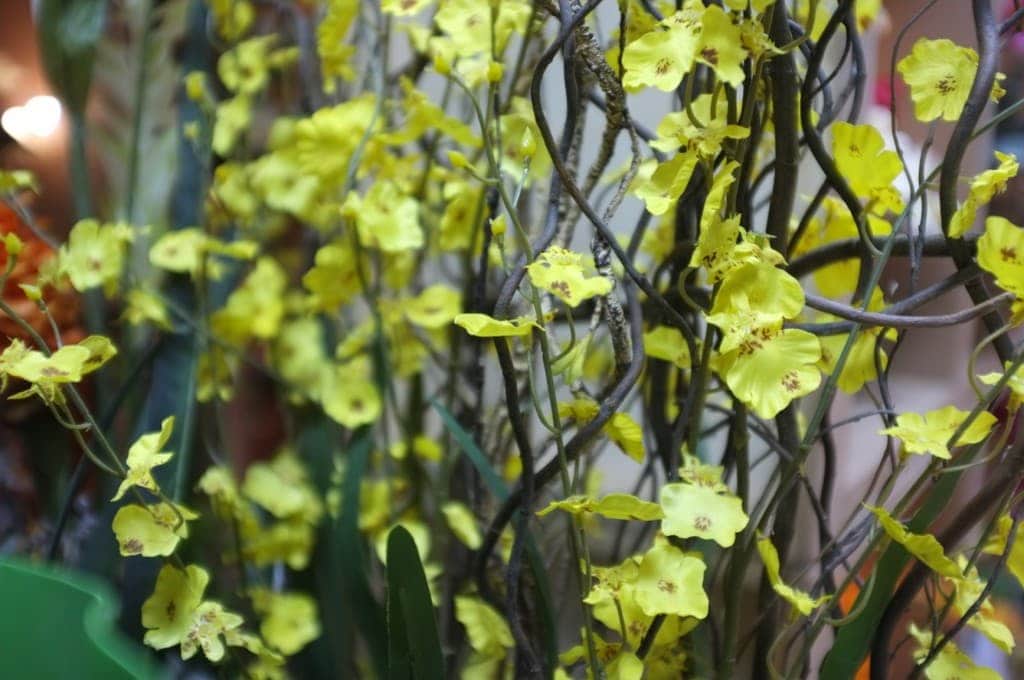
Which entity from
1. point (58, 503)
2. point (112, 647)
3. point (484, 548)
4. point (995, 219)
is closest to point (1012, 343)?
point (995, 219)

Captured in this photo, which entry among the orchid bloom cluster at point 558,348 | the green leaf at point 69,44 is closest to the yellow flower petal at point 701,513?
the orchid bloom cluster at point 558,348

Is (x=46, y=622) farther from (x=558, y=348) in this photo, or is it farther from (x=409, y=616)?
(x=558, y=348)

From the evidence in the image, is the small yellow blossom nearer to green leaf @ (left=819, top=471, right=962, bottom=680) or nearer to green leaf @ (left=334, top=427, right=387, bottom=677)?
green leaf @ (left=819, top=471, right=962, bottom=680)

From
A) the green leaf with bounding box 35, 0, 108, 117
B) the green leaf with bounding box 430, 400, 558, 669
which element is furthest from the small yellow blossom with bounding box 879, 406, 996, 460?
the green leaf with bounding box 35, 0, 108, 117

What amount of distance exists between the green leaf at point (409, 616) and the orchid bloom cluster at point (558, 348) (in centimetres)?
1

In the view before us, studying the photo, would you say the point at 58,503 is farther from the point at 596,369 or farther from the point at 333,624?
the point at 596,369

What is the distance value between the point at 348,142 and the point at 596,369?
25cm

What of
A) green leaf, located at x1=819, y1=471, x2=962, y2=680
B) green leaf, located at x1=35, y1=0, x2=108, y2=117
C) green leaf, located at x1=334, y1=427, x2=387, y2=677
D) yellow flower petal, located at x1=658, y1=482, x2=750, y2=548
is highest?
green leaf, located at x1=35, y1=0, x2=108, y2=117

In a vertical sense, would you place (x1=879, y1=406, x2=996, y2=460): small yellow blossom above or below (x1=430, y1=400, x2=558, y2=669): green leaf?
above

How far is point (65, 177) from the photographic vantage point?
0.67 meters

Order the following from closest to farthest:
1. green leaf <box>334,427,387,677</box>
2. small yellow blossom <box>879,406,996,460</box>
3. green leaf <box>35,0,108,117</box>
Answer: small yellow blossom <box>879,406,996,460</box> < green leaf <box>334,427,387,677</box> < green leaf <box>35,0,108,117</box>

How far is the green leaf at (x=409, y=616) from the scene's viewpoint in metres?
0.41

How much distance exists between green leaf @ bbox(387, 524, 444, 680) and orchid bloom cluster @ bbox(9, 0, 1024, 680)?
1 cm

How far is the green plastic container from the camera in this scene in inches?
14.5
